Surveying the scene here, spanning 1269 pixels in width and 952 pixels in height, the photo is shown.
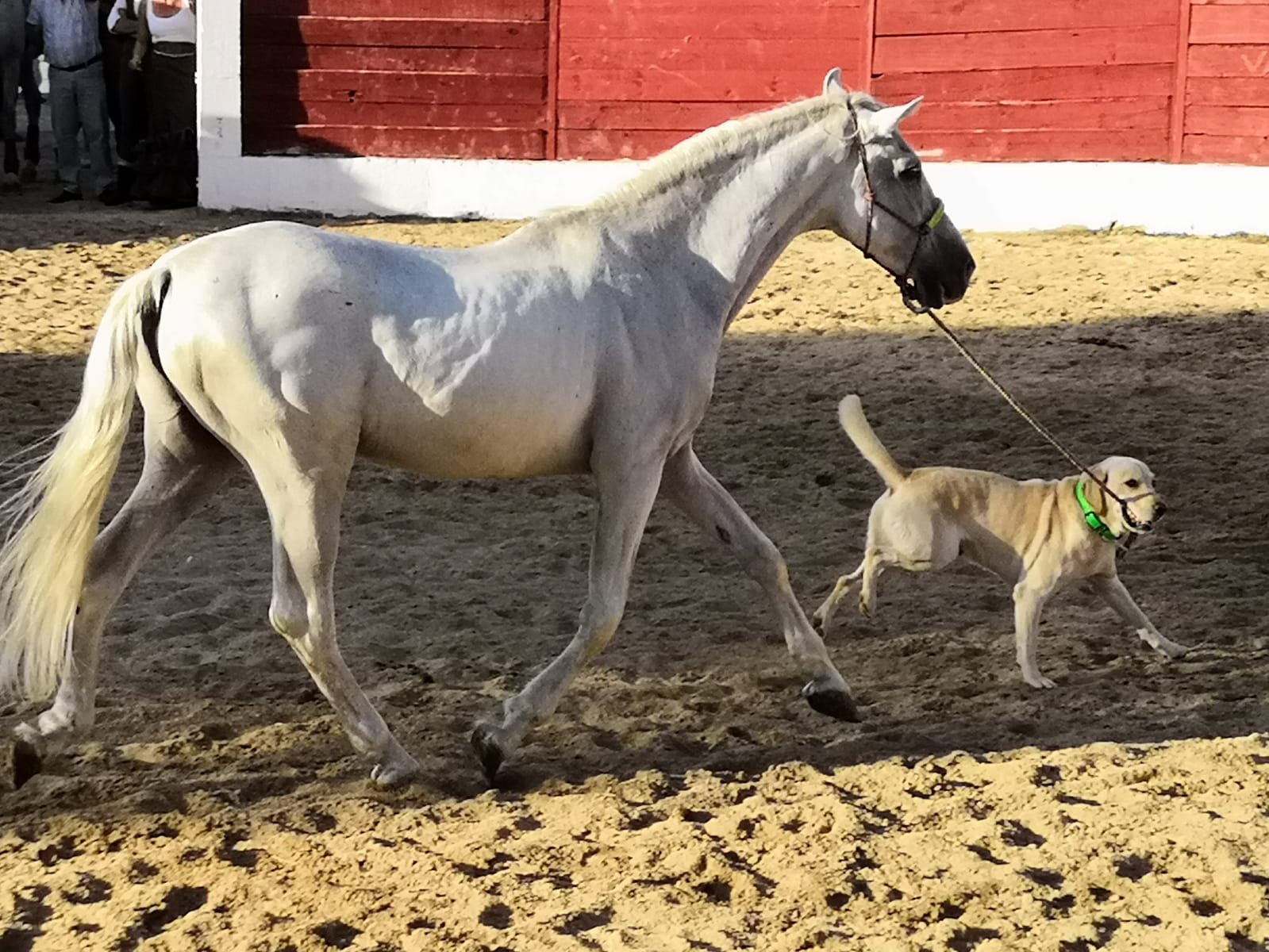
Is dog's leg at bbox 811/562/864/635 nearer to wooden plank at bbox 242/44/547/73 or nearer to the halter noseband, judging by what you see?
the halter noseband

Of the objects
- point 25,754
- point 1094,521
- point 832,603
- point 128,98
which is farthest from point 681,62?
point 25,754

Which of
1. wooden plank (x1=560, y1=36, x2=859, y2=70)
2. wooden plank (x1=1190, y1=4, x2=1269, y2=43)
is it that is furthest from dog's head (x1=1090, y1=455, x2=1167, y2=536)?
wooden plank (x1=560, y1=36, x2=859, y2=70)

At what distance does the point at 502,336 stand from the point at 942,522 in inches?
81.1

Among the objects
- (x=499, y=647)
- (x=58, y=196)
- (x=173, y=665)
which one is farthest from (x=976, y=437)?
(x=58, y=196)

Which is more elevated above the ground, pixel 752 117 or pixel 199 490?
pixel 752 117

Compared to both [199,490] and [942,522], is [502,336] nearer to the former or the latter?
[199,490]

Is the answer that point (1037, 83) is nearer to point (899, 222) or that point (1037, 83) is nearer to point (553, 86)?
point (553, 86)

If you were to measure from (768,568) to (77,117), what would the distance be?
1247cm

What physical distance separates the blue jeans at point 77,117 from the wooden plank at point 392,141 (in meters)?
1.75

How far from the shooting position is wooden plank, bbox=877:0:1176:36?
13.6 m

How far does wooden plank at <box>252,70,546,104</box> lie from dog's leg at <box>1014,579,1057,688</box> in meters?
9.87

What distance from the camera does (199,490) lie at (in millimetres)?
4992

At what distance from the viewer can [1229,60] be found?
43.9 feet

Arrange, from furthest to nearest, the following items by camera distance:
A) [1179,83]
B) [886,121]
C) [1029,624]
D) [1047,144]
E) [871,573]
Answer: [1047,144]
[1179,83]
[871,573]
[1029,624]
[886,121]
